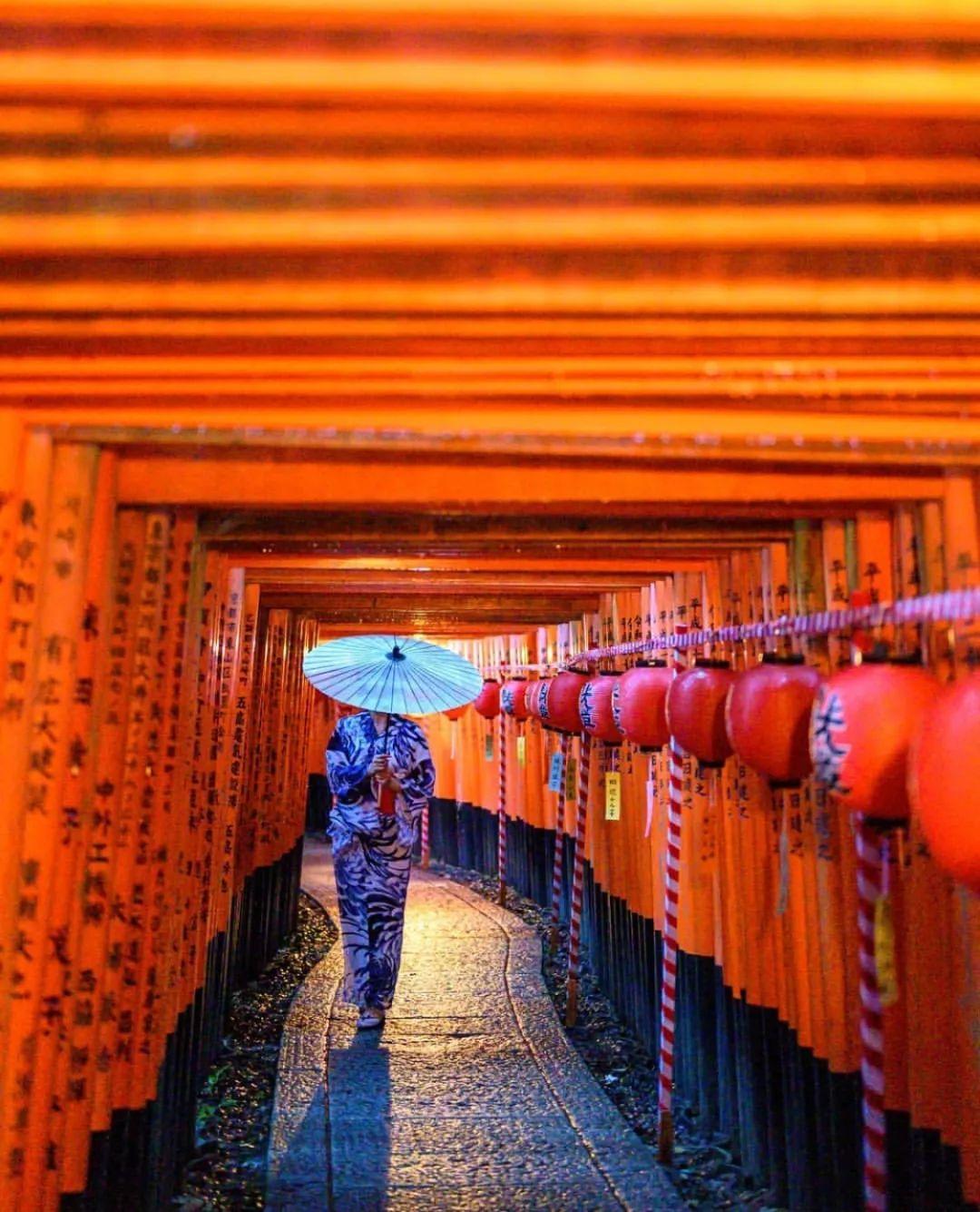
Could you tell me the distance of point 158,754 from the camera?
4730 millimetres

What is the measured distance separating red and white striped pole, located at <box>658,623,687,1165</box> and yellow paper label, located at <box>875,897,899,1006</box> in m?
2.16

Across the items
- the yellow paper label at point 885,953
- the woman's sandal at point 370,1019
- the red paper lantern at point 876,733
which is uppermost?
the red paper lantern at point 876,733

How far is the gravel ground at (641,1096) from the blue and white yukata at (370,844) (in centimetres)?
167

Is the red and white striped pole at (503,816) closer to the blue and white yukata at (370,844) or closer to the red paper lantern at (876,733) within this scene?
the blue and white yukata at (370,844)

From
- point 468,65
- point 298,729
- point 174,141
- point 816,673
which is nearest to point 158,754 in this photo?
point 816,673

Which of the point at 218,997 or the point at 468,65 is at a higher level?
the point at 468,65

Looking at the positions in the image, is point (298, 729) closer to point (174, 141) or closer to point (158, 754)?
point (158, 754)

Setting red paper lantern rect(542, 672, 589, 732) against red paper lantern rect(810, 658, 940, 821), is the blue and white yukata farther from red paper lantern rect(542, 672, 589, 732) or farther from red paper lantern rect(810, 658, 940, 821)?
red paper lantern rect(810, 658, 940, 821)

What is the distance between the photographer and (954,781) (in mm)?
2615

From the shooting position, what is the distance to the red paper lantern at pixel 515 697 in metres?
11.5

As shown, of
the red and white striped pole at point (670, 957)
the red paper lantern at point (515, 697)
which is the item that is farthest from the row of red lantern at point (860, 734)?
the red paper lantern at point (515, 697)

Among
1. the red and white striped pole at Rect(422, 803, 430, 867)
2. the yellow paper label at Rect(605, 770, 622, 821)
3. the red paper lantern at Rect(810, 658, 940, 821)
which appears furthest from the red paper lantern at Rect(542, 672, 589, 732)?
the red and white striped pole at Rect(422, 803, 430, 867)

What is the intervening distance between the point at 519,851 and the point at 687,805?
7926 mm

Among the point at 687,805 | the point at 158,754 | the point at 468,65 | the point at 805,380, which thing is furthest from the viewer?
the point at 687,805
